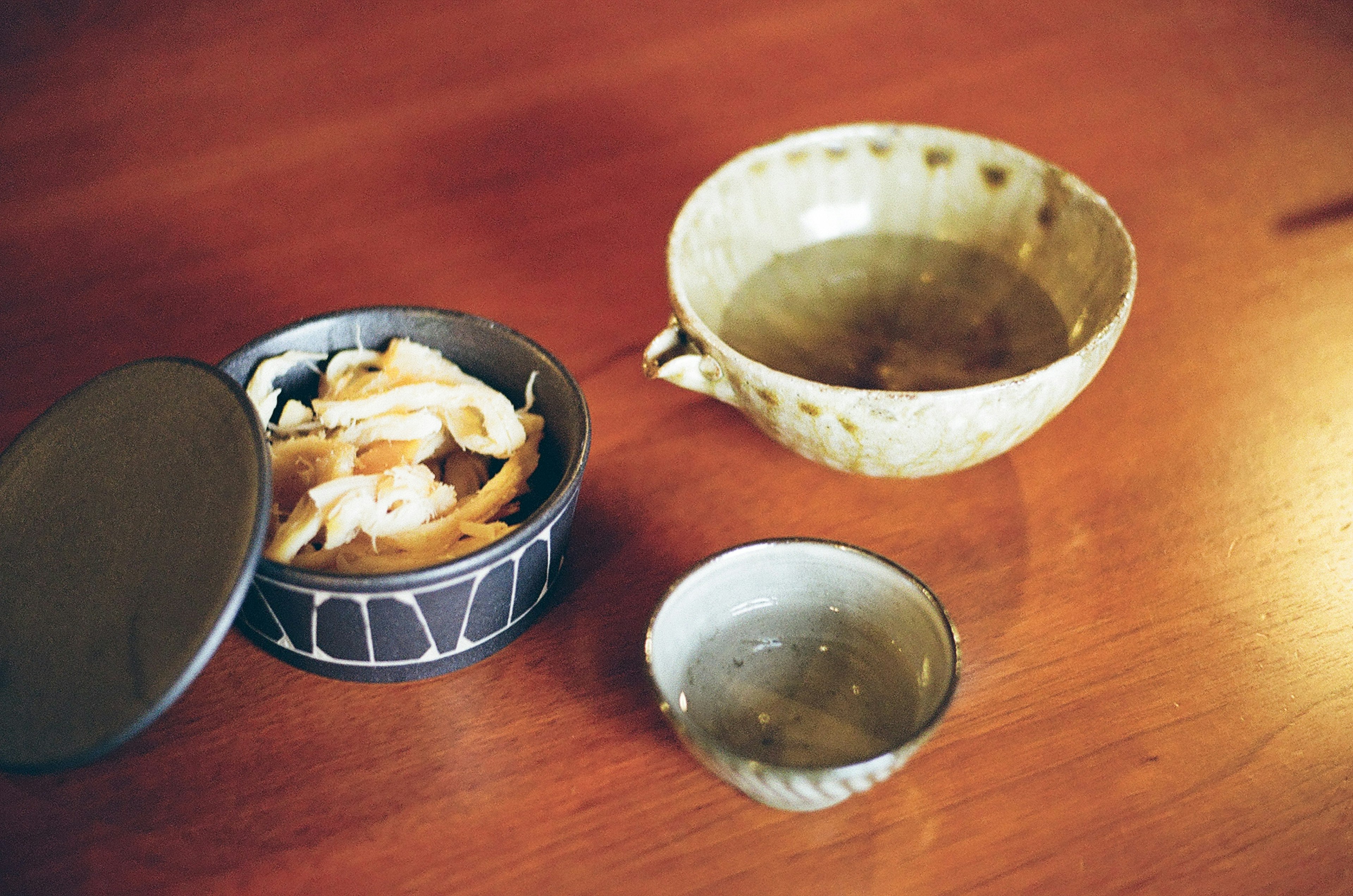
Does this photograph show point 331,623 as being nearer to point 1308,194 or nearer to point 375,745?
point 375,745

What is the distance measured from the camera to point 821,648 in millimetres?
543

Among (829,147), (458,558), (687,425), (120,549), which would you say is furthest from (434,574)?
(829,147)

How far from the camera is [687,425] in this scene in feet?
2.35

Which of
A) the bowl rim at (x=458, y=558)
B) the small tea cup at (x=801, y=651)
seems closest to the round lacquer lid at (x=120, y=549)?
the bowl rim at (x=458, y=558)

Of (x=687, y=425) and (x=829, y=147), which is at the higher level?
(x=829, y=147)

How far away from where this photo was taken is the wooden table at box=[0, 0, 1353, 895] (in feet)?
1.62

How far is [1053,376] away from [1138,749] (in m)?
0.21

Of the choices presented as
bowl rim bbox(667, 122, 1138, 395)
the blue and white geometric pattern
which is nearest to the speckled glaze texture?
bowl rim bbox(667, 122, 1138, 395)

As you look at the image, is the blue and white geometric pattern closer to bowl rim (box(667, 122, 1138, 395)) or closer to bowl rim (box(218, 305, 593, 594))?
bowl rim (box(218, 305, 593, 594))

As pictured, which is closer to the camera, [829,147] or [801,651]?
[801,651]

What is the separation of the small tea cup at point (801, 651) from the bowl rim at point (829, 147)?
0.34ft

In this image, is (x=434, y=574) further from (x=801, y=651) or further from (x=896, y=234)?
(x=896, y=234)

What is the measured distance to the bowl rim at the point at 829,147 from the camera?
55 cm

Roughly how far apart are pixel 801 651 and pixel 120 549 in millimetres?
349
